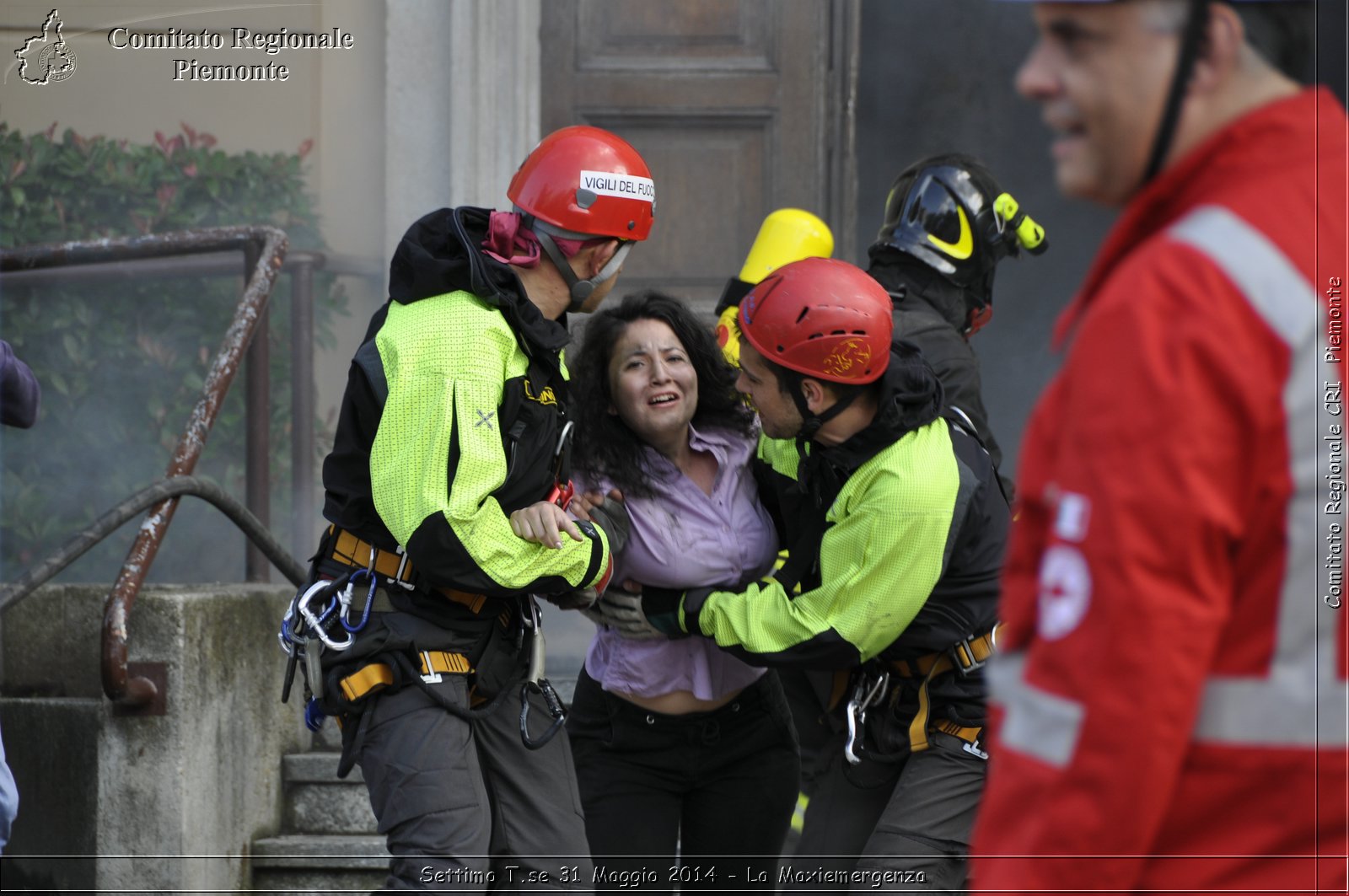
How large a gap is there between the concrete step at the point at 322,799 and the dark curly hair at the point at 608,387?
167 cm

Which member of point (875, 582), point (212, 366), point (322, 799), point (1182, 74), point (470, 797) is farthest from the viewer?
point (212, 366)

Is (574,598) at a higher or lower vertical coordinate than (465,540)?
lower

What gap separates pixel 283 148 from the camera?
645 cm

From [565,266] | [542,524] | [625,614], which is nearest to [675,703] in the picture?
[625,614]

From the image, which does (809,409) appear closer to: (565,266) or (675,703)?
(565,266)

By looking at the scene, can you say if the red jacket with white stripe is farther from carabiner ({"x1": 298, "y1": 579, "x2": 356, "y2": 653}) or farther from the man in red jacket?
carabiner ({"x1": 298, "y1": 579, "x2": 356, "y2": 653})

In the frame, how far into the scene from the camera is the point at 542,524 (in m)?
3.25

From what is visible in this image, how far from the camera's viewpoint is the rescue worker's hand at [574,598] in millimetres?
3459

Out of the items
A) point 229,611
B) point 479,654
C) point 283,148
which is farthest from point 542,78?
point 479,654

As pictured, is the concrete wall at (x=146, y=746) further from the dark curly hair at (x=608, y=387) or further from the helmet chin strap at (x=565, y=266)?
the helmet chin strap at (x=565, y=266)

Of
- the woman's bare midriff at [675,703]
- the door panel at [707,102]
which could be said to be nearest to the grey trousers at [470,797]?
the woman's bare midriff at [675,703]

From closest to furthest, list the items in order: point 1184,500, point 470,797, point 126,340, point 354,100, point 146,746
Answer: point 1184,500
point 470,797
point 146,746
point 126,340
point 354,100

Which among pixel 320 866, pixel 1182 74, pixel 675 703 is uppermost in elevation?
pixel 1182 74

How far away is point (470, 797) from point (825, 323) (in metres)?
1.39
